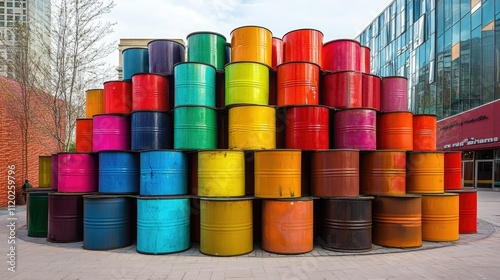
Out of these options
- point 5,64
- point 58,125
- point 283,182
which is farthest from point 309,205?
point 5,64

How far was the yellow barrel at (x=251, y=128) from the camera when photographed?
6.66 meters

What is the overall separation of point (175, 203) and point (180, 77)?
257 centimetres

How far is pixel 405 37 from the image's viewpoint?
3244 centimetres

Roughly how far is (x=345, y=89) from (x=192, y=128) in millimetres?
3373

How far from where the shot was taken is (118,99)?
7824mm

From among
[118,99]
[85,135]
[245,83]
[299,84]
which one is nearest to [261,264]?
[245,83]

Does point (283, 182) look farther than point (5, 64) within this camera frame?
No

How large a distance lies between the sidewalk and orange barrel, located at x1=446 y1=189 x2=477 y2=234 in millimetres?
1218

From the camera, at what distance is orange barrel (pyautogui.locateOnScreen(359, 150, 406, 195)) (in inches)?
271

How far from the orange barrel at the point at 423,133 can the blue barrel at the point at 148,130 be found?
232 inches

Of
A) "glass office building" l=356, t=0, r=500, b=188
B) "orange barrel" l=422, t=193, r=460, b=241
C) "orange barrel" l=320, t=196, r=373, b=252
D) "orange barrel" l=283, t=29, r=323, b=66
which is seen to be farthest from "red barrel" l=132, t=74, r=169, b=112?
"glass office building" l=356, t=0, r=500, b=188

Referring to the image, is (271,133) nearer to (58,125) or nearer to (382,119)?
(382,119)

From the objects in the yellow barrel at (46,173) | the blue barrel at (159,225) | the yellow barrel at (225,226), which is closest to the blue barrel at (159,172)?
the blue barrel at (159,225)

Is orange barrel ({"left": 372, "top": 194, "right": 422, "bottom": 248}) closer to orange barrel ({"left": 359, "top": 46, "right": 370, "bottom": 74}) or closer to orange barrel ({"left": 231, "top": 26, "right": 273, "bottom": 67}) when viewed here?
orange barrel ({"left": 359, "top": 46, "right": 370, "bottom": 74})
